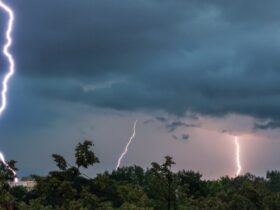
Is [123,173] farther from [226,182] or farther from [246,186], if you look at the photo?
[246,186]

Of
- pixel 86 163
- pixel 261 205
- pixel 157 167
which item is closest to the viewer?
pixel 86 163

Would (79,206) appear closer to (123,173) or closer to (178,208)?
(178,208)

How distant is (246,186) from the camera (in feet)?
123

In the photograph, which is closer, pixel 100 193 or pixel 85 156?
pixel 85 156

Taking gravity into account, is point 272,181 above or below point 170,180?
above

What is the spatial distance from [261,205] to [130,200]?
14468 millimetres

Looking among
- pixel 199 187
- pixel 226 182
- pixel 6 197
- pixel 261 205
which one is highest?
pixel 226 182

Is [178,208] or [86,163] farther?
[178,208]

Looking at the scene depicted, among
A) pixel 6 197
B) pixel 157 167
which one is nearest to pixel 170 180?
pixel 157 167

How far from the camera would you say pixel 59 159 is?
53.3 ft

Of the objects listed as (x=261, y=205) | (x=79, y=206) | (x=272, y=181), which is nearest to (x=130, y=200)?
(x=79, y=206)

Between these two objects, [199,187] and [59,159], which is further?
[199,187]

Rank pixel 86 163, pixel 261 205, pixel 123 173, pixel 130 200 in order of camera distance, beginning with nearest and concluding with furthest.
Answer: pixel 86 163 → pixel 130 200 → pixel 261 205 → pixel 123 173

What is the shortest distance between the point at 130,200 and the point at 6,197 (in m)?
9.48
